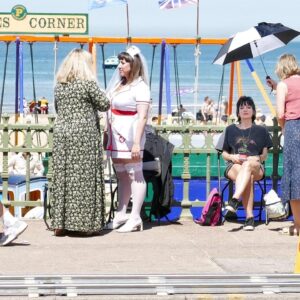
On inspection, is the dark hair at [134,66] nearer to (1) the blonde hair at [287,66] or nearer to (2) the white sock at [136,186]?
(2) the white sock at [136,186]

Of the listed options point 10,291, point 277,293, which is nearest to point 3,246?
point 10,291

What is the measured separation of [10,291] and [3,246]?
2072mm

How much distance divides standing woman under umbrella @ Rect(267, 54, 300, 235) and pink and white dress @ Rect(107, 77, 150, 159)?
125cm

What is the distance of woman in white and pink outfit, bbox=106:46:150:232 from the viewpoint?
9.99 meters

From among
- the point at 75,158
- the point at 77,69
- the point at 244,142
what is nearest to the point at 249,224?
the point at 244,142

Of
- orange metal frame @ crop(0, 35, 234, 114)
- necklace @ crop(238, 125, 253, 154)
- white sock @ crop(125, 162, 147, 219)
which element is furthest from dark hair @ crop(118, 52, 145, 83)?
orange metal frame @ crop(0, 35, 234, 114)

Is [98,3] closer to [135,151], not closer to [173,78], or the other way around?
[135,151]

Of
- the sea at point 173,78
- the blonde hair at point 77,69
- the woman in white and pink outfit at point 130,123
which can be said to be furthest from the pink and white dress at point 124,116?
the sea at point 173,78

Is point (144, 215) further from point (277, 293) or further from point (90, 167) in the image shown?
point (277, 293)

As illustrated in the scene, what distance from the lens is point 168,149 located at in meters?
10.5

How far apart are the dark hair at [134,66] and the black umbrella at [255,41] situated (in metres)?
1.58

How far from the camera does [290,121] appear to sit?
1002 centimetres

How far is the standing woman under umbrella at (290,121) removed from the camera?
32.7 ft

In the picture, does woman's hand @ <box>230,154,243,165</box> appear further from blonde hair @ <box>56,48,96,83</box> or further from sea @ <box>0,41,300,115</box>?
sea @ <box>0,41,300,115</box>
